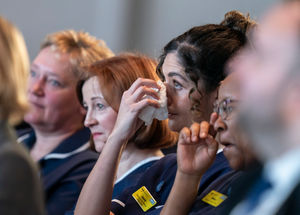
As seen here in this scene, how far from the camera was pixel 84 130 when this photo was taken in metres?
3.45

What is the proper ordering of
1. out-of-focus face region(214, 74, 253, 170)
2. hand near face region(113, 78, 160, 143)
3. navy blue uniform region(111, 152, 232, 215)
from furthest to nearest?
hand near face region(113, 78, 160, 143) → navy blue uniform region(111, 152, 232, 215) → out-of-focus face region(214, 74, 253, 170)

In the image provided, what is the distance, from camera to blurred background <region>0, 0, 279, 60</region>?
14.5ft

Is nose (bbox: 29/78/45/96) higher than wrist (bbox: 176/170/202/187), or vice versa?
wrist (bbox: 176/170/202/187)

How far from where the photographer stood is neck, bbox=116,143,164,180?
2695 mm

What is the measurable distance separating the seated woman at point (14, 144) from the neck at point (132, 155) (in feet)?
4.12

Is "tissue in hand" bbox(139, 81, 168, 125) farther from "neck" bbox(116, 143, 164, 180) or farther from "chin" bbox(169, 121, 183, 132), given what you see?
"neck" bbox(116, 143, 164, 180)

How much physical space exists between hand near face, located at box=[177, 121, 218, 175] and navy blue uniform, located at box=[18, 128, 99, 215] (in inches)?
48.6

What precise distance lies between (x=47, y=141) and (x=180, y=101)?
1598mm

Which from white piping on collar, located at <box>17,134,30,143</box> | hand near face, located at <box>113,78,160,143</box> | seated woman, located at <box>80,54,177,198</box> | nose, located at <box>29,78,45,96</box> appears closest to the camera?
hand near face, located at <box>113,78,160,143</box>

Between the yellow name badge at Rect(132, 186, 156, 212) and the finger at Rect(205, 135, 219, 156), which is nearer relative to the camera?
the finger at Rect(205, 135, 219, 156)

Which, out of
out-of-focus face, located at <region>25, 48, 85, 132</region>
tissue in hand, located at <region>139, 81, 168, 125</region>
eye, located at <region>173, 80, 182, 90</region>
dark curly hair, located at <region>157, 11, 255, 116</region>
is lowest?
out-of-focus face, located at <region>25, 48, 85, 132</region>

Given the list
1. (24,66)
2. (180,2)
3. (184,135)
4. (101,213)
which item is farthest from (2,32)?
(180,2)

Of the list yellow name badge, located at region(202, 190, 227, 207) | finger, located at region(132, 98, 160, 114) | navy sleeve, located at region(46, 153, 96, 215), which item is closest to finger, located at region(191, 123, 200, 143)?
yellow name badge, located at region(202, 190, 227, 207)

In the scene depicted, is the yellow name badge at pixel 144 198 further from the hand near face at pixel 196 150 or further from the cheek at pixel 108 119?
the cheek at pixel 108 119
